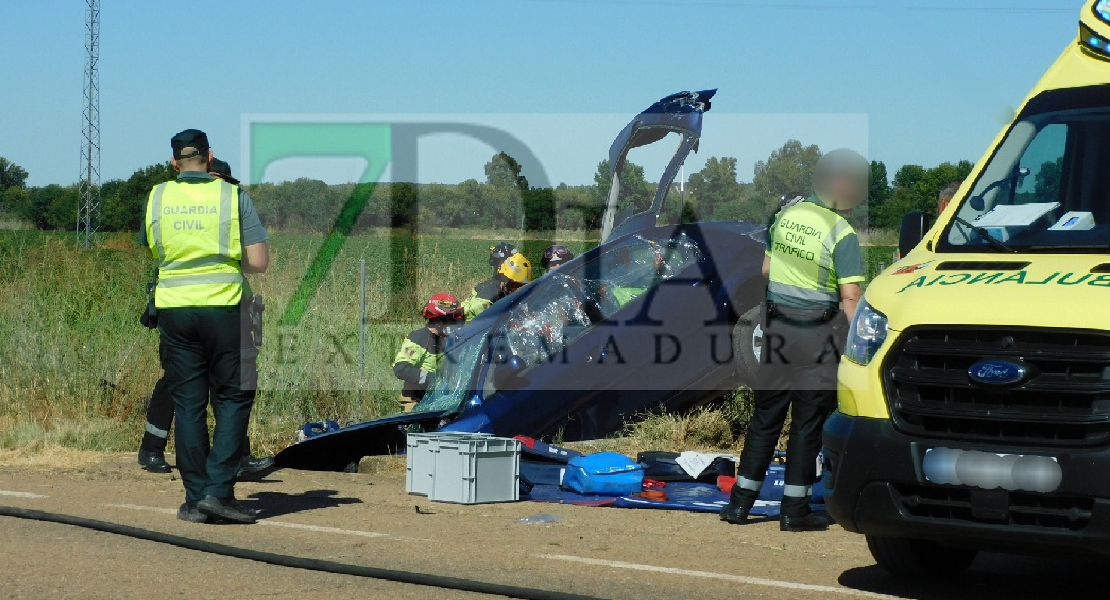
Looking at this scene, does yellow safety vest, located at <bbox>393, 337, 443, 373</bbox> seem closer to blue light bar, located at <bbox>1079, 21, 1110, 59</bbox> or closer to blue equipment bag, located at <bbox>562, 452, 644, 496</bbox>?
blue equipment bag, located at <bbox>562, 452, 644, 496</bbox>

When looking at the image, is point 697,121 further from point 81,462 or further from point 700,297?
point 81,462

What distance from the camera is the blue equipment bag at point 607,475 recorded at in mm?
9023

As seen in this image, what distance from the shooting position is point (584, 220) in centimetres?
1599

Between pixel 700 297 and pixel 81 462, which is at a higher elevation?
pixel 700 297

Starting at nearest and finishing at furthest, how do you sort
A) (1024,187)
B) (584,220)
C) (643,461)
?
(1024,187)
(643,461)
(584,220)

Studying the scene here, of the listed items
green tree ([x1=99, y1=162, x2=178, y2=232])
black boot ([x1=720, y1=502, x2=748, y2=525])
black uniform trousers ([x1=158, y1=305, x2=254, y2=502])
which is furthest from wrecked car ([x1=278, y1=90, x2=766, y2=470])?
green tree ([x1=99, y1=162, x2=178, y2=232])

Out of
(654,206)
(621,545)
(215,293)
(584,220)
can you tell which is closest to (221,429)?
(215,293)

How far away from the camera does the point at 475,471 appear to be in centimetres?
862

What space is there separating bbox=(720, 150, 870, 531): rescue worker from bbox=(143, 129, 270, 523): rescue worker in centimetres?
293

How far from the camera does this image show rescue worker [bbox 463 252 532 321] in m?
12.2

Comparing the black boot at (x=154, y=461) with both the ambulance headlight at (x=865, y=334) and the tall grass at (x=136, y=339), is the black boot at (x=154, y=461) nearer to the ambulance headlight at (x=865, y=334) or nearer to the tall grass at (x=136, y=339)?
the tall grass at (x=136, y=339)

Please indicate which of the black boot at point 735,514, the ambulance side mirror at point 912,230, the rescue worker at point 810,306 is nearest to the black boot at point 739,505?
the black boot at point 735,514

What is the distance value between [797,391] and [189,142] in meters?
3.68

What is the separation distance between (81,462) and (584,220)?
23.1 feet
